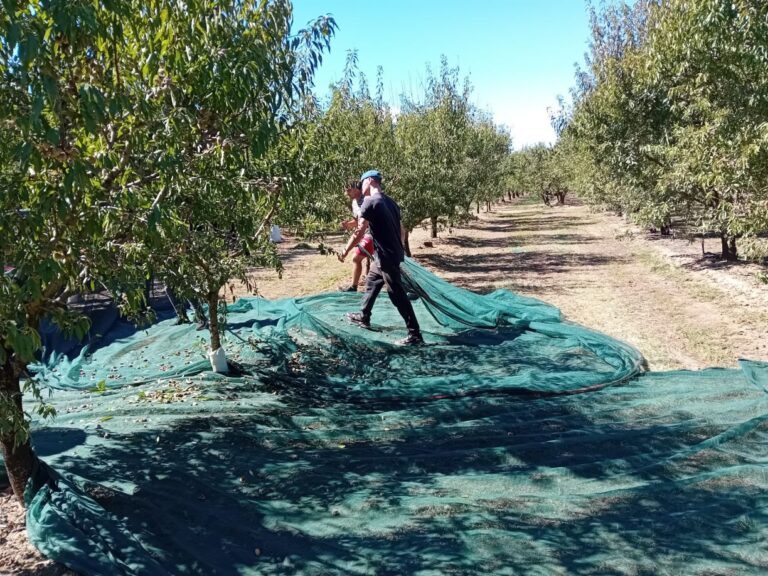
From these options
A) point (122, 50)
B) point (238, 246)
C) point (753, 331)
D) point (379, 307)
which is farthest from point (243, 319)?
point (753, 331)

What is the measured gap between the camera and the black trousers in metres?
7.04

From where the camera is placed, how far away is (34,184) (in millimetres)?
2787

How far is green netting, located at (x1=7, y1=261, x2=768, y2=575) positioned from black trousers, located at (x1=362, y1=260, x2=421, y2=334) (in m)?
0.62

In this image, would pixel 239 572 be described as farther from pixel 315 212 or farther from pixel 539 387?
pixel 315 212

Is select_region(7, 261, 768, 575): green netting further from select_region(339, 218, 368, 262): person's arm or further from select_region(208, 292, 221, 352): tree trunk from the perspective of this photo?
select_region(339, 218, 368, 262): person's arm

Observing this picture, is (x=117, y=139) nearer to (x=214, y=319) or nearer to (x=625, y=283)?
(x=214, y=319)

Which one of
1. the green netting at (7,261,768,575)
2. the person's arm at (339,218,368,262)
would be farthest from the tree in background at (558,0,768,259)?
the person's arm at (339,218,368,262)

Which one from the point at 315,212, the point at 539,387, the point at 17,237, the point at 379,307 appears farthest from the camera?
the point at 379,307

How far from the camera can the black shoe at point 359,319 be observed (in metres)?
7.61

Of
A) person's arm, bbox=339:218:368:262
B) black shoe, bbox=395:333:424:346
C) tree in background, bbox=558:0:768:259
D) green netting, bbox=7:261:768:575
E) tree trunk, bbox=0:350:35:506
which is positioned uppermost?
tree in background, bbox=558:0:768:259

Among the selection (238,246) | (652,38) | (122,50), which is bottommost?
(238,246)

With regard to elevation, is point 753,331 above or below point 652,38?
below

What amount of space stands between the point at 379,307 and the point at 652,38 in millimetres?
6079

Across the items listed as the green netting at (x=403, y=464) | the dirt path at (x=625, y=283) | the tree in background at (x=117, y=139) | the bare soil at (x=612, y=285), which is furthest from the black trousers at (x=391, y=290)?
the tree in background at (x=117, y=139)
